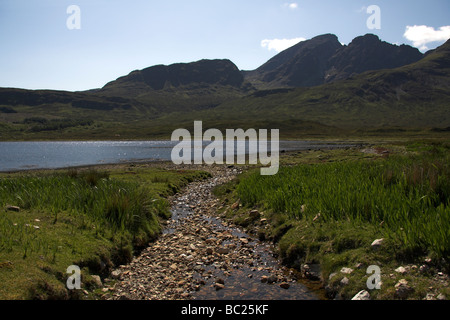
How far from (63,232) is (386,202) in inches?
500

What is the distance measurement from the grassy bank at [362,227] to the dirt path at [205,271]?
1099mm

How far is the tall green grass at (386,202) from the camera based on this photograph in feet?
31.6

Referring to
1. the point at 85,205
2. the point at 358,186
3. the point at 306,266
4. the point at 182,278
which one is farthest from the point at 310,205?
the point at 85,205

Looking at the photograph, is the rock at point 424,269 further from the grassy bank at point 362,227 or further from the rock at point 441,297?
the rock at point 441,297

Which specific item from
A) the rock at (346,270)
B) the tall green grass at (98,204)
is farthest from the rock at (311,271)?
the tall green grass at (98,204)

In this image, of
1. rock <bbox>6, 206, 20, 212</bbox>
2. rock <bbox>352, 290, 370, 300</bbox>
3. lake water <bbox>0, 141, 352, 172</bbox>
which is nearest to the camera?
rock <bbox>352, 290, 370, 300</bbox>

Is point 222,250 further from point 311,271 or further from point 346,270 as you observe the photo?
point 346,270

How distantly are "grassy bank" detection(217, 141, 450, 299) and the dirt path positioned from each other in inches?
43.3

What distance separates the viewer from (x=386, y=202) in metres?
12.6

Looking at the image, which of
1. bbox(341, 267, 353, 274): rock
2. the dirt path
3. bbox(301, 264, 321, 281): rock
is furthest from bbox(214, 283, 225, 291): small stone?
bbox(341, 267, 353, 274): rock

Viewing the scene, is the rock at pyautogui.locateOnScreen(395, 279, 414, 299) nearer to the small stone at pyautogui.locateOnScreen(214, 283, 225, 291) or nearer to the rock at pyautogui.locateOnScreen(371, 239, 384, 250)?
the rock at pyautogui.locateOnScreen(371, 239, 384, 250)

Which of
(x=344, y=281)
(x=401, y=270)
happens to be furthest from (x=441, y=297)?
(x=344, y=281)

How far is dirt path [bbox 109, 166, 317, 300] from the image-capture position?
401 inches
